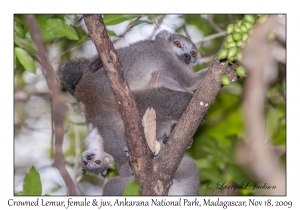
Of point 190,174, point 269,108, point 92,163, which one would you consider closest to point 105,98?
point 92,163

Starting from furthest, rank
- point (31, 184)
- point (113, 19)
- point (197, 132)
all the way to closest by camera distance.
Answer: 1. point (197, 132)
2. point (113, 19)
3. point (31, 184)

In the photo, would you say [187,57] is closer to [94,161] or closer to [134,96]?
[134,96]

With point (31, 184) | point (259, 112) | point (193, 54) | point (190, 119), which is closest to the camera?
point (259, 112)

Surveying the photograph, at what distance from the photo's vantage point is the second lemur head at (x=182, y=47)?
6562mm

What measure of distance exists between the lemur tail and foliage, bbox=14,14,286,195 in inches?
13.4

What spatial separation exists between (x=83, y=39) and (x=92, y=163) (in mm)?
1944

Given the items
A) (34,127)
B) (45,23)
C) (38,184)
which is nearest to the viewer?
(38,184)

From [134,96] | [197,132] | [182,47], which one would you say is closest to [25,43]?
[134,96]

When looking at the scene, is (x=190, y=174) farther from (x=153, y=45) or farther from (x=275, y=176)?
(x=275, y=176)

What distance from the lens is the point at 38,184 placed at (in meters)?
4.33

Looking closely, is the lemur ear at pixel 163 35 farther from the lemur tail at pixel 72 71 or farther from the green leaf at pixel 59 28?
the green leaf at pixel 59 28

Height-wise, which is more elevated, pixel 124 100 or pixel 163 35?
pixel 163 35

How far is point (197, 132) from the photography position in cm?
748

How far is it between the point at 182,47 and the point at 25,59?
106 inches
